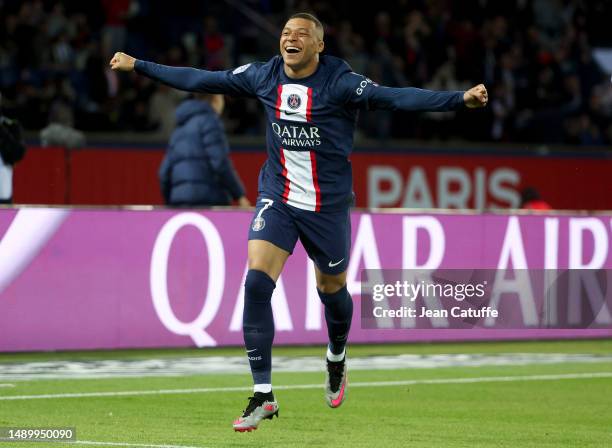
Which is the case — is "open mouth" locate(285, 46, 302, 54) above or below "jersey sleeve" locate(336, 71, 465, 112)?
above

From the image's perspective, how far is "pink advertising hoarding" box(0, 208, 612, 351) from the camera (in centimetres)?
1341

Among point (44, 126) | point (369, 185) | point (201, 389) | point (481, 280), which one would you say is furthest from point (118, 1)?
point (201, 389)

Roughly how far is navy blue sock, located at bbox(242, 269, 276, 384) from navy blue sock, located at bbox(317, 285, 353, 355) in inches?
29.2

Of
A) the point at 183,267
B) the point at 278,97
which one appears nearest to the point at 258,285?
the point at 278,97

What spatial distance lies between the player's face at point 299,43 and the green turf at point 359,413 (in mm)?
2179

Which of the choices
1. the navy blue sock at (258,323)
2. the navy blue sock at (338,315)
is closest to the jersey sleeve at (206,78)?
the navy blue sock at (258,323)

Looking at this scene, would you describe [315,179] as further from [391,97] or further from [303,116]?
[391,97]

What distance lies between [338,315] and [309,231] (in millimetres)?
808

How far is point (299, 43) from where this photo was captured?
8.93 meters

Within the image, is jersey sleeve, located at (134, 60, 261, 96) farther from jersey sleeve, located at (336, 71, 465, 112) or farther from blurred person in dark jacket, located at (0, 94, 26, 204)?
blurred person in dark jacket, located at (0, 94, 26, 204)

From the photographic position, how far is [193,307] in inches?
551

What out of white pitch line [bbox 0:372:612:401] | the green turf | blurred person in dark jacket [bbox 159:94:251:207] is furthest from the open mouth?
blurred person in dark jacket [bbox 159:94:251:207]

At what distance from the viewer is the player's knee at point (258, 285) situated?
8.90 metres

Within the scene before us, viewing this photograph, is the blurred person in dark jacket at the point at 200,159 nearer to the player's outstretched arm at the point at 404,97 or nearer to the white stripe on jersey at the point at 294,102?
the white stripe on jersey at the point at 294,102
